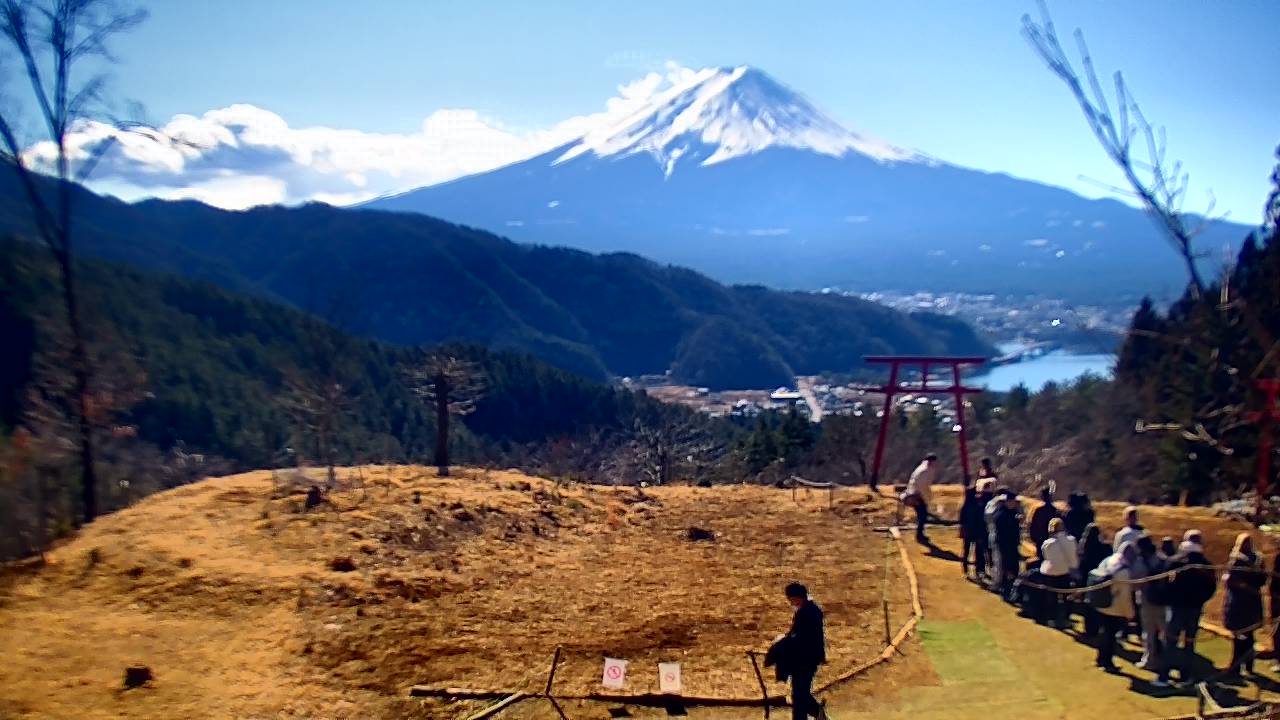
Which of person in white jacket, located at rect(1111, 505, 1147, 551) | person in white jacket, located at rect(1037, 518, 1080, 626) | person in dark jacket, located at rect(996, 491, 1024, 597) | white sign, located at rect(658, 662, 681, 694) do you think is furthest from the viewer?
person in dark jacket, located at rect(996, 491, 1024, 597)

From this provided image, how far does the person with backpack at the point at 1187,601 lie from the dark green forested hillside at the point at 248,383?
2787 centimetres

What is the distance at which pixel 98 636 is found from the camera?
7.57 metres

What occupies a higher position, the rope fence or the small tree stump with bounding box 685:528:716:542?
the small tree stump with bounding box 685:528:716:542

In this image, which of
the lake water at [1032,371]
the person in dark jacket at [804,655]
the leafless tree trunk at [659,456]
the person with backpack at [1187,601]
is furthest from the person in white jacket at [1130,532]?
the lake water at [1032,371]

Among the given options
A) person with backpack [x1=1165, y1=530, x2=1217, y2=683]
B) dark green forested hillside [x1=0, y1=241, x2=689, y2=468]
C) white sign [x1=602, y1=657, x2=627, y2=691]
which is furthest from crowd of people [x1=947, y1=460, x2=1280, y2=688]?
dark green forested hillside [x1=0, y1=241, x2=689, y2=468]

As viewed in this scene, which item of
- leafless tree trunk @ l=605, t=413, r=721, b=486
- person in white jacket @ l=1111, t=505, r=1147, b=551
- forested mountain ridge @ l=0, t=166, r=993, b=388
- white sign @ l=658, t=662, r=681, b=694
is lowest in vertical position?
leafless tree trunk @ l=605, t=413, r=721, b=486

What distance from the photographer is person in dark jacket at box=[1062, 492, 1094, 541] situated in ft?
34.4

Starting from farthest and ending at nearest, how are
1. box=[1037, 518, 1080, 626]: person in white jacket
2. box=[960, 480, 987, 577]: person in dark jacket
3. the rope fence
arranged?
box=[960, 480, 987, 577]: person in dark jacket → box=[1037, 518, 1080, 626]: person in white jacket → the rope fence

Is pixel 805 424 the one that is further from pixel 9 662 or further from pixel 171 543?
pixel 9 662

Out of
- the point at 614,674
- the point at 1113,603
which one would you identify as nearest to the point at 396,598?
the point at 614,674

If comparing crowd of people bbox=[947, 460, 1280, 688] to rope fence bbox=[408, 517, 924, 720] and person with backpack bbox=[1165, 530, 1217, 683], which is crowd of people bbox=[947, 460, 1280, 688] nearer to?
person with backpack bbox=[1165, 530, 1217, 683]

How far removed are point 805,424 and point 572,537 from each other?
2143 cm

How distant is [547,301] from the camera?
106 m

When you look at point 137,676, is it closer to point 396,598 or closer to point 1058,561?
point 396,598
